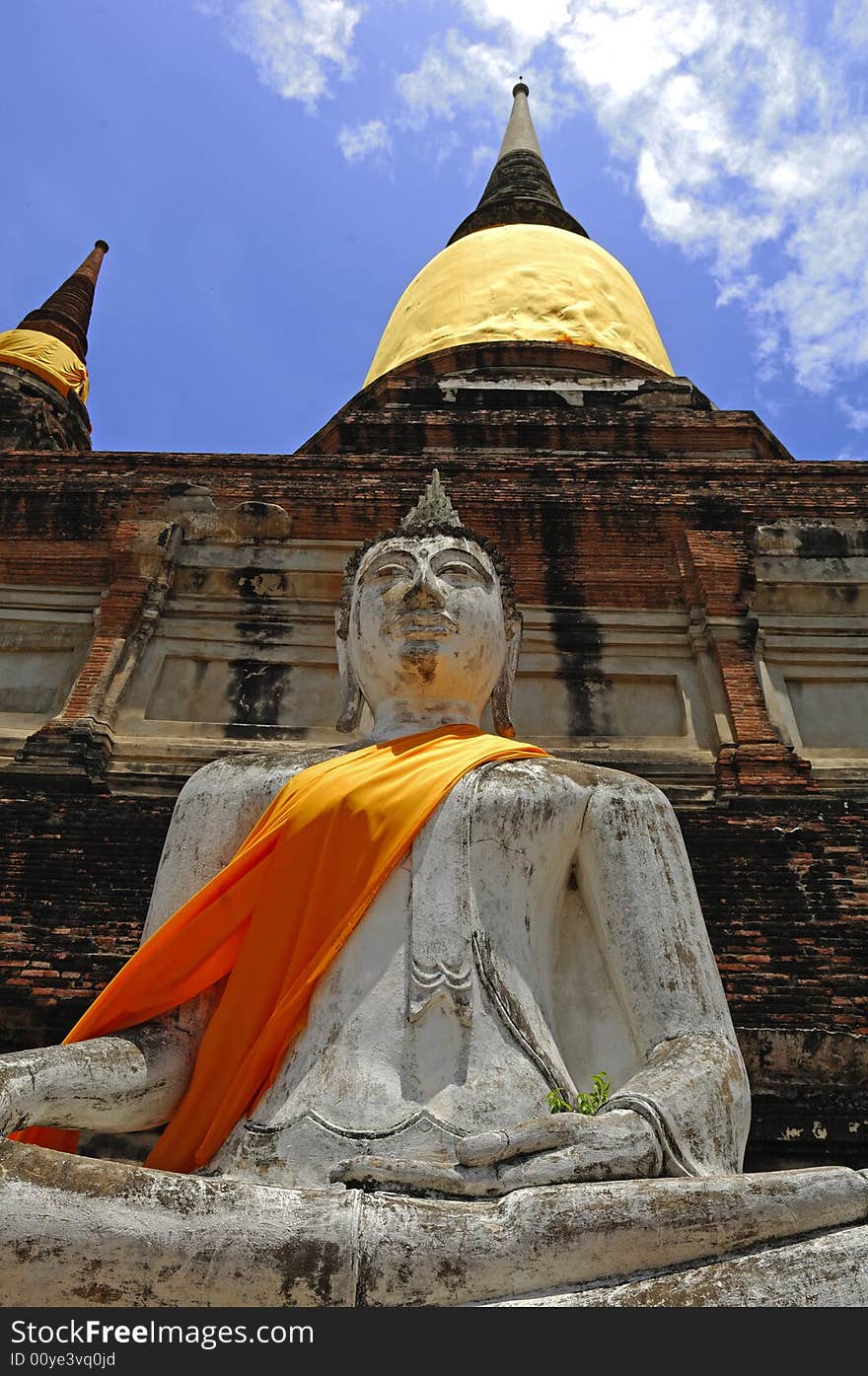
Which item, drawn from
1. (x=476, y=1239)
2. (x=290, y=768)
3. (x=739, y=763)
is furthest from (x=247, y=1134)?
(x=739, y=763)

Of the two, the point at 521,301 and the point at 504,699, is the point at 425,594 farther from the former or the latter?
the point at 521,301

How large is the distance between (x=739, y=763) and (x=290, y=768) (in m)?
4.58

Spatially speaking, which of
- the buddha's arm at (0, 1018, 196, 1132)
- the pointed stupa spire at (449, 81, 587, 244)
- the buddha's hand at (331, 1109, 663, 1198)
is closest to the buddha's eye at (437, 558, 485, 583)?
the buddha's arm at (0, 1018, 196, 1132)

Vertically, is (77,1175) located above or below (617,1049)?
below

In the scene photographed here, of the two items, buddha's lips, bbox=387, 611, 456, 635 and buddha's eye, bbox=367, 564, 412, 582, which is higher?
buddha's eye, bbox=367, 564, 412, 582

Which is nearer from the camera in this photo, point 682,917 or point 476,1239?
point 476,1239

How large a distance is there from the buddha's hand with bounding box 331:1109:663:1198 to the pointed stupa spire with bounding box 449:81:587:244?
68.8 feet

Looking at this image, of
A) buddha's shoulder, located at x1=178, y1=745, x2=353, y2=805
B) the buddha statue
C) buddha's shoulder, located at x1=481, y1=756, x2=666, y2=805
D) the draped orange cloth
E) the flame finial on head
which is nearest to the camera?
the buddha statue

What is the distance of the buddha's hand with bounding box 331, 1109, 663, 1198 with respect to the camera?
2.82m

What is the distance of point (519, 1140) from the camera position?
2.87 meters

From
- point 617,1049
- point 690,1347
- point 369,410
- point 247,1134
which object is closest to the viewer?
point 690,1347

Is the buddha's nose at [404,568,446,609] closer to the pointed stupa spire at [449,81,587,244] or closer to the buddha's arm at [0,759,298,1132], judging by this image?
the buddha's arm at [0,759,298,1132]

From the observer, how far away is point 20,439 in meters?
14.5

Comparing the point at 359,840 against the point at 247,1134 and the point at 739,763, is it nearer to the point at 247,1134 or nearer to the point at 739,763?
the point at 247,1134
